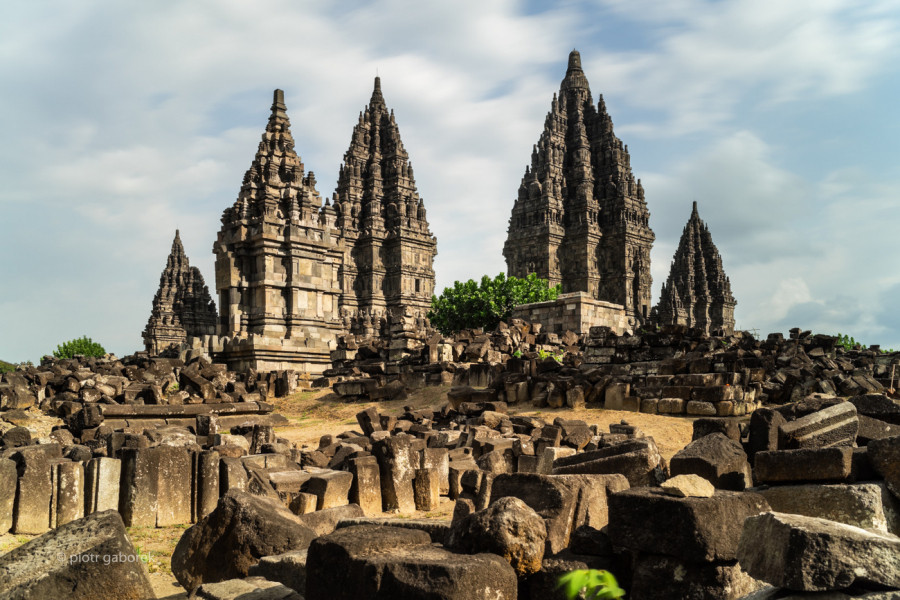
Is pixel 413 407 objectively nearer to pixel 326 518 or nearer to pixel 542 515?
pixel 326 518

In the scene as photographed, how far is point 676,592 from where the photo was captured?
11.2ft

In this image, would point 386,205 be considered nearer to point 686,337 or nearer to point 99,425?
point 686,337

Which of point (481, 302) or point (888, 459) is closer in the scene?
point (888, 459)

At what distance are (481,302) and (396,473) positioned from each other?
30.8 meters

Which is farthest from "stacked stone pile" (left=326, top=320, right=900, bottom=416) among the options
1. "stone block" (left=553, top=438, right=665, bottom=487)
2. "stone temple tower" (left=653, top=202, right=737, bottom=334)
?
"stone temple tower" (left=653, top=202, right=737, bottom=334)

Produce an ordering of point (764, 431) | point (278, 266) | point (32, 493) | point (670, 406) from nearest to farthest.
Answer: point (764, 431) < point (32, 493) < point (670, 406) < point (278, 266)

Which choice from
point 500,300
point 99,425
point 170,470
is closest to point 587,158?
point 500,300

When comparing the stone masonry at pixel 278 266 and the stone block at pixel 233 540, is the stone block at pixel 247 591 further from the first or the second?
the stone masonry at pixel 278 266

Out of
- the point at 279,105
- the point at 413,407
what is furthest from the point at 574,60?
the point at 413,407

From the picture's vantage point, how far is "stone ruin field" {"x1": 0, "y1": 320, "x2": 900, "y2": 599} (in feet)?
11.1

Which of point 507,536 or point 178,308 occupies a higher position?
point 178,308

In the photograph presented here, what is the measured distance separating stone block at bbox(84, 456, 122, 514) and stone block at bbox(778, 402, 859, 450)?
5667mm

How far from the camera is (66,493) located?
21.5ft

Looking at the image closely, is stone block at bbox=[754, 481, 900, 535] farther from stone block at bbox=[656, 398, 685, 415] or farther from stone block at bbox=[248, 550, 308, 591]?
stone block at bbox=[656, 398, 685, 415]
